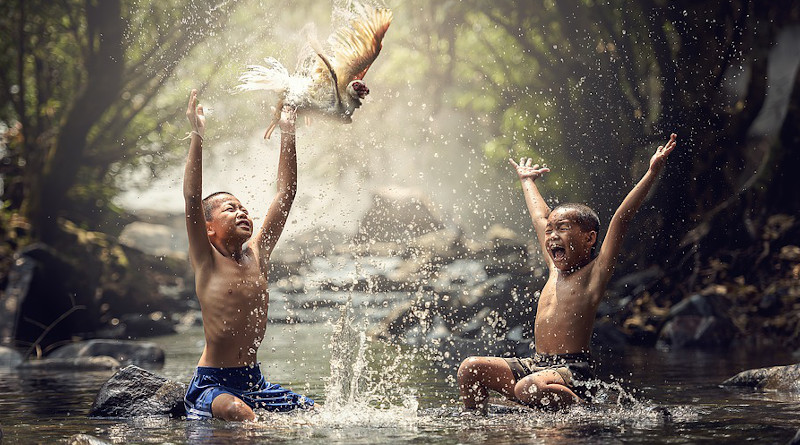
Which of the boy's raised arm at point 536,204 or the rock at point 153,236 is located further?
the rock at point 153,236

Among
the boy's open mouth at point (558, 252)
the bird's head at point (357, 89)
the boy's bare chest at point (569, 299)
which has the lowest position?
the boy's bare chest at point (569, 299)

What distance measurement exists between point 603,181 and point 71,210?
9.32 meters

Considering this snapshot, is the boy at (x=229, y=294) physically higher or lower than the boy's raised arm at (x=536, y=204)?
lower

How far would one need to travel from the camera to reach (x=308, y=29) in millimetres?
5250

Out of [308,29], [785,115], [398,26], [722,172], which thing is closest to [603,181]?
[722,172]

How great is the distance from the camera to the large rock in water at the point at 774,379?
21.2 ft

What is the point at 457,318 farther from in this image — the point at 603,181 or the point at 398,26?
the point at 398,26

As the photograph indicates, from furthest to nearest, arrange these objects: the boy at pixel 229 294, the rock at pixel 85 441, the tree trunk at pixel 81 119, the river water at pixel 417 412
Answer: the tree trunk at pixel 81 119
the boy at pixel 229 294
the river water at pixel 417 412
the rock at pixel 85 441

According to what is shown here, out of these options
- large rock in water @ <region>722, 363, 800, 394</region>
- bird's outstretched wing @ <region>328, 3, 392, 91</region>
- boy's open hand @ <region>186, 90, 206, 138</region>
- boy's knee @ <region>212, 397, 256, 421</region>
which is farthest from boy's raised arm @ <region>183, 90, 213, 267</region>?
large rock in water @ <region>722, 363, 800, 394</region>

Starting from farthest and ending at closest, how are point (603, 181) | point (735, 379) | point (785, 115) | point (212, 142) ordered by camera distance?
1. point (212, 142)
2. point (603, 181)
3. point (785, 115)
4. point (735, 379)

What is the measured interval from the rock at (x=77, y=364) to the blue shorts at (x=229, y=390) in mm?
4275

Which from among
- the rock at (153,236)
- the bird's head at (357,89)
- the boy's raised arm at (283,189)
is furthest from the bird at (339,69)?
the rock at (153,236)

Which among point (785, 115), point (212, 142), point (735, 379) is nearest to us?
point (735, 379)

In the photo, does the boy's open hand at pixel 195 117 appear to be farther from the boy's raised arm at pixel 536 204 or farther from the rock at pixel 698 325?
the rock at pixel 698 325
